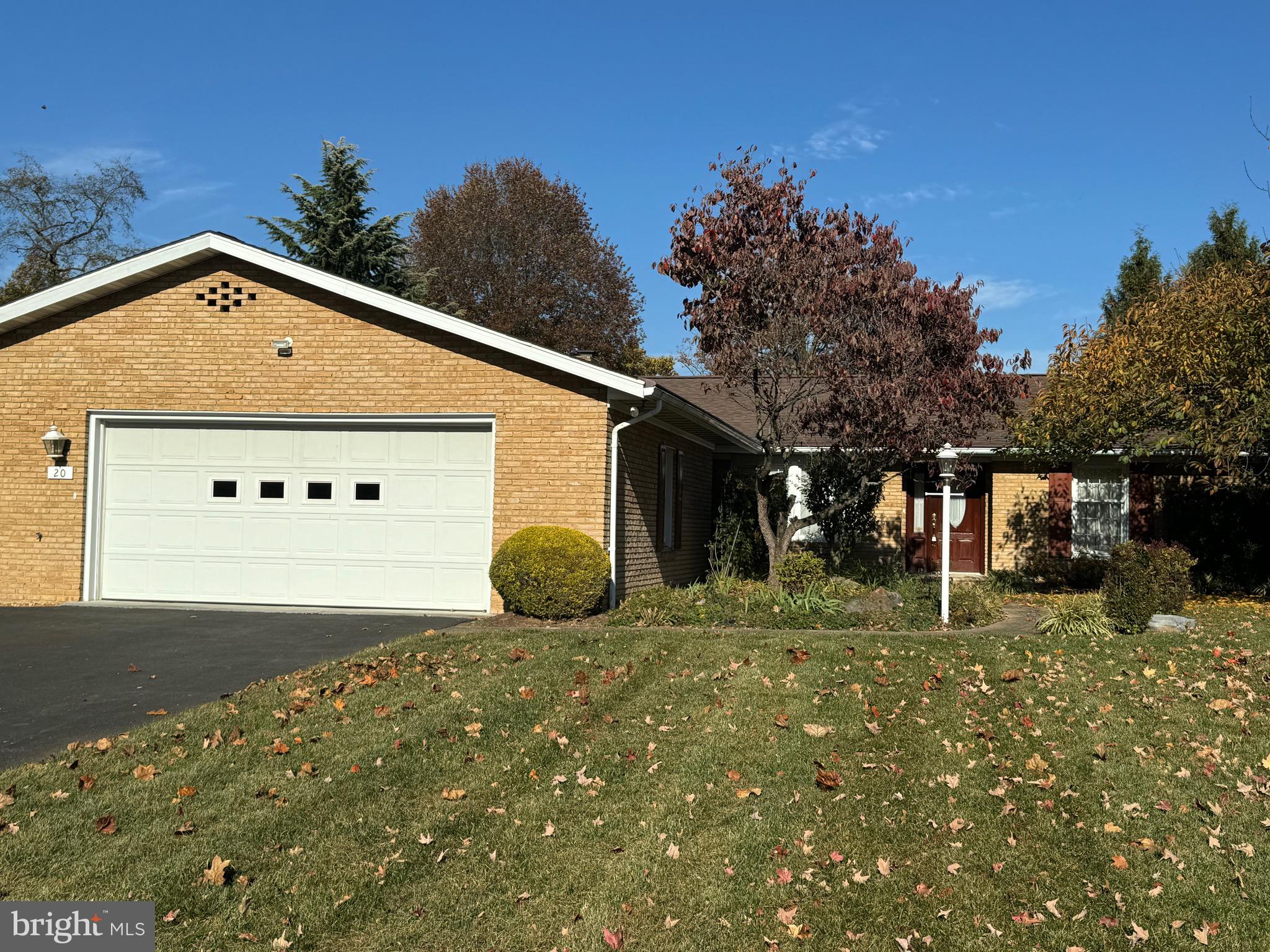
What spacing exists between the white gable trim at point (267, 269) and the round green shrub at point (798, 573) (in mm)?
3187

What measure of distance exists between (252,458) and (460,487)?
296cm

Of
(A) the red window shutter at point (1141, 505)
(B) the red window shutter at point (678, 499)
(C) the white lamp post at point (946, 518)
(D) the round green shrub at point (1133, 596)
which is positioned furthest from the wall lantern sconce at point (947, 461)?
(A) the red window shutter at point (1141, 505)

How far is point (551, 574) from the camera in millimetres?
11656

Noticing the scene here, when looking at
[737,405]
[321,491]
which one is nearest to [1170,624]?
[321,491]

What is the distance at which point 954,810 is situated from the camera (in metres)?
5.35

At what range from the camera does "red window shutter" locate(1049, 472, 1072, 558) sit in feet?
62.0

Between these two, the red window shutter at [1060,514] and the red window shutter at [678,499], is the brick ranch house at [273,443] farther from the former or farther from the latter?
the red window shutter at [1060,514]

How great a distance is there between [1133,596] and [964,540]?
9.22 meters

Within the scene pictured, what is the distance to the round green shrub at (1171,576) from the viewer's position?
11508mm

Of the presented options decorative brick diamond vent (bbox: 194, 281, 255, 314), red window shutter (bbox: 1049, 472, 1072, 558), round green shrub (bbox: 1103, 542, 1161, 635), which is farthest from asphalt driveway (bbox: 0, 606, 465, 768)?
red window shutter (bbox: 1049, 472, 1072, 558)

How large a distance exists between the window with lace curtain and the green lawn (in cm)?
1078

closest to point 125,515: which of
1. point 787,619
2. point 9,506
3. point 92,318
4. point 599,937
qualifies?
point 9,506

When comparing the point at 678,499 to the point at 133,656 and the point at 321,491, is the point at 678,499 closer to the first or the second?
the point at 321,491

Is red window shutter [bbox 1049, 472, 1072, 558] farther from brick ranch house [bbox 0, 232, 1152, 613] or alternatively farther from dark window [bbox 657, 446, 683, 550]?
brick ranch house [bbox 0, 232, 1152, 613]
